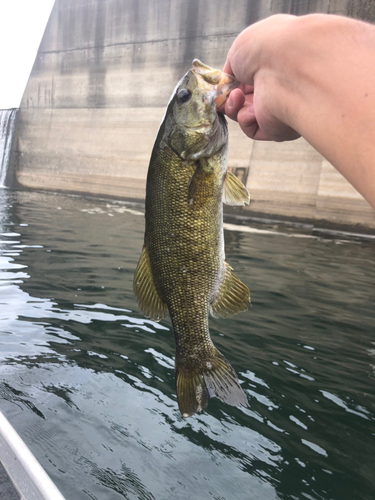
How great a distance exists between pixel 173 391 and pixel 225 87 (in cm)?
293

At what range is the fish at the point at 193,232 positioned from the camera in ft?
7.05

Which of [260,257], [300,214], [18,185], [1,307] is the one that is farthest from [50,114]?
[1,307]

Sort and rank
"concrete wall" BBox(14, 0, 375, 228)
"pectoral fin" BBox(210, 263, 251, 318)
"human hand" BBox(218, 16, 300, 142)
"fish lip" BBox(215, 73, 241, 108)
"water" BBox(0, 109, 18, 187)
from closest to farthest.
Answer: "human hand" BBox(218, 16, 300, 142) → "fish lip" BBox(215, 73, 241, 108) → "pectoral fin" BBox(210, 263, 251, 318) → "concrete wall" BBox(14, 0, 375, 228) → "water" BBox(0, 109, 18, 187)

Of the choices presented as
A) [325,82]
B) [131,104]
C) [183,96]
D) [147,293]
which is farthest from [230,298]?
[131,104]

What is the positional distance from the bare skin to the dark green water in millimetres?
2578

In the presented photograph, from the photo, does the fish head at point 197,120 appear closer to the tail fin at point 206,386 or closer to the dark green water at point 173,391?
the tail fin at point 206,386

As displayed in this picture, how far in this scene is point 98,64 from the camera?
25109 mm

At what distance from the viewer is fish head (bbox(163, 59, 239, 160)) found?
213cm

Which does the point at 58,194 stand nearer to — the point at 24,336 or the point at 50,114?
the point at 50,114

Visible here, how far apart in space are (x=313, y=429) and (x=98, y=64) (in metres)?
25.0

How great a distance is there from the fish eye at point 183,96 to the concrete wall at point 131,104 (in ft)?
52.8

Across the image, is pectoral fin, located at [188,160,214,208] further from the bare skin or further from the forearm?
the forearm

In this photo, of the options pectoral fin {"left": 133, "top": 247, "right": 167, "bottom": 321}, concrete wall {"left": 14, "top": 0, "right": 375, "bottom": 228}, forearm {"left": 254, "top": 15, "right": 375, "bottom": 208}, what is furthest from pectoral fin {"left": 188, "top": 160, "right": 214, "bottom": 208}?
concrete wall {"left": 14, "top": 0, "right": 375, "bottom": 228}

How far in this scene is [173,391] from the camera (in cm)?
417
